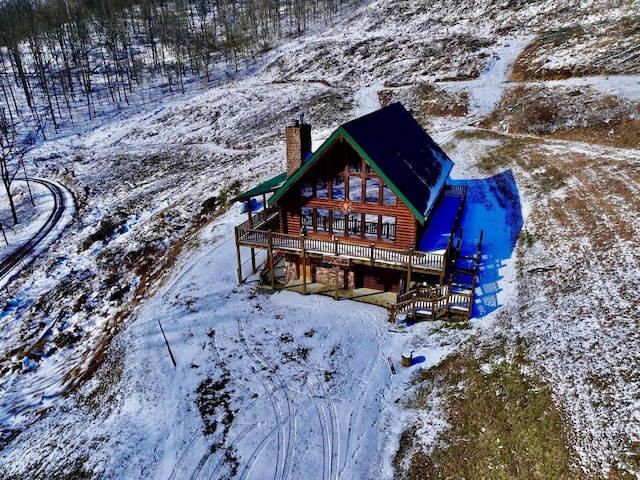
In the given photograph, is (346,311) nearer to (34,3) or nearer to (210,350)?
(210,350)

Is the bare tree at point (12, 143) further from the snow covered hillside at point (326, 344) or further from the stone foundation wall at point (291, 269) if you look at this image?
the stone foundation wall at point (291, 269)

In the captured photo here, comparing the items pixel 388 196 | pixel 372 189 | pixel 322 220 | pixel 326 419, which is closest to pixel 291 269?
pixel 322 220

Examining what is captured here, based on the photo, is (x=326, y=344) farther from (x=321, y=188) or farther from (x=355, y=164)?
(x=355, y=164)

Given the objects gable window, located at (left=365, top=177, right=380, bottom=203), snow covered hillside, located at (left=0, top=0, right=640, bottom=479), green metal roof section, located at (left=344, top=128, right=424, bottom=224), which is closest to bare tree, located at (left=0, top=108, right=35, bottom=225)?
snow covered hillside, located at (left=0, top=0, right=640, bottom=479)

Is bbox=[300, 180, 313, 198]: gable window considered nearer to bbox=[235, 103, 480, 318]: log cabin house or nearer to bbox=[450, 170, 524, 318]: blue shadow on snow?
bbox=[235, 103, 480, 318]: log cabin house

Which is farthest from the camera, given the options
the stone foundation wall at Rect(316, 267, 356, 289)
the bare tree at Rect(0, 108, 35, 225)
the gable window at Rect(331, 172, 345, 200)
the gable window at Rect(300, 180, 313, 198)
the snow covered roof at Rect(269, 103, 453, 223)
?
the bare tree at Rect(0, 108, 35, 225)

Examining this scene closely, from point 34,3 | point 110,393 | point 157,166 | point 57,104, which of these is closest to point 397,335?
point 110,393
